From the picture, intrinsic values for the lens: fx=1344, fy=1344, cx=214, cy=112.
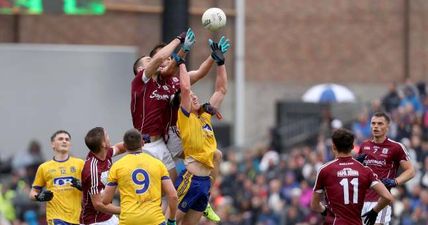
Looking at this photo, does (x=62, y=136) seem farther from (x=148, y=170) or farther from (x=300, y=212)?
(x=300, y=212)

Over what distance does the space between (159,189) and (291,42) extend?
85.9 feet

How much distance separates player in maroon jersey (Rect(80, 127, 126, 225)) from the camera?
16266 mm

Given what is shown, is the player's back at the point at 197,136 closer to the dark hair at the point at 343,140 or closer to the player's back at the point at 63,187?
the player's back at the point at 63,187

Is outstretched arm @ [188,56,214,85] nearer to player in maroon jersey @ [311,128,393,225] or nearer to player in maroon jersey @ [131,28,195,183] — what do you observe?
player in maroon jersey @ [131,28,195,183]

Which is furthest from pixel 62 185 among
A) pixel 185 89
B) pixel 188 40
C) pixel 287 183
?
pixel 287 183

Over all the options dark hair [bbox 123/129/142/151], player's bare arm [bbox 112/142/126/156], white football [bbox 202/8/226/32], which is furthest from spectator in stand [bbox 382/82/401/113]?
dark hair [bbox 123/129/142/151]

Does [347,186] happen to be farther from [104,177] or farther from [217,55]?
[104,177]

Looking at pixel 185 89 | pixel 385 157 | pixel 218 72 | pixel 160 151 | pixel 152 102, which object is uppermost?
pixel 218 72

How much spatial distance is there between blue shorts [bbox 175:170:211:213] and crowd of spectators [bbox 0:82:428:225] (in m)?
8.15

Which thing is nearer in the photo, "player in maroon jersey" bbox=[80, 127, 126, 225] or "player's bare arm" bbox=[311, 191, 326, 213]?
"player's bare arm" bbox=[311, 191, 326, 213]

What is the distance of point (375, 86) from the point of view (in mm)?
41125

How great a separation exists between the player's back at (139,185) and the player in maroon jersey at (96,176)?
3.05ft

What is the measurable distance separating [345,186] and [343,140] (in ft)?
1.85

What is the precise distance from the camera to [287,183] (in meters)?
28.7
